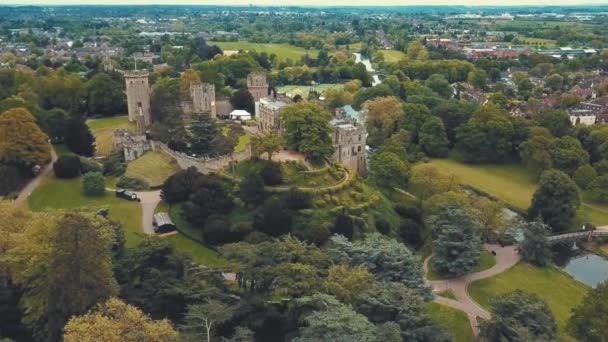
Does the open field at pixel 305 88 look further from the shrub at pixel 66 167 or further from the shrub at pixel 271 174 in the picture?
the shrub at pixel 66 167

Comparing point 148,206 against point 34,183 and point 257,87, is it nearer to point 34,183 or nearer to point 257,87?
point 34,183

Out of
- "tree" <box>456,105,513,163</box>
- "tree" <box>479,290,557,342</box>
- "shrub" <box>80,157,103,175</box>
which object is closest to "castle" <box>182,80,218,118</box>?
"shrub" <box>80,157,103,175</box>

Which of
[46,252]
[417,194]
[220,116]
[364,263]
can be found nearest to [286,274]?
[364,263]

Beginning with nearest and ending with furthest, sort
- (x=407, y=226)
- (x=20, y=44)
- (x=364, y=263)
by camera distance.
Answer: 1. (x=364, y=263)
2. (x=407, y=226)
3. (x=20, y=44)

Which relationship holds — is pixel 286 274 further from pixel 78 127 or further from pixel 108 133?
pixel 108 133

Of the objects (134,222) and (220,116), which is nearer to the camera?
(134,222)

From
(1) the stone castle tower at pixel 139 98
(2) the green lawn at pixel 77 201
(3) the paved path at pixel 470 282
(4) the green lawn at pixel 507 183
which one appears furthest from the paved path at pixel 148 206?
(4) the green lawn at pixel 507 183
